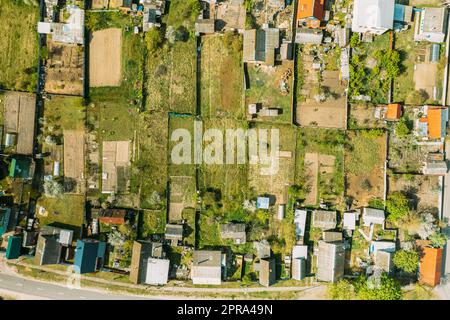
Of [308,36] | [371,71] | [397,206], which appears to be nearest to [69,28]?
[308,36]

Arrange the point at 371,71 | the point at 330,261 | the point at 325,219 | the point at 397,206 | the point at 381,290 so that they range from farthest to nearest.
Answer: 1. the point at 371,71
2. the point at 325,219
3. the point at 397,206
4. the point at 330,261
5. the point at 381,290

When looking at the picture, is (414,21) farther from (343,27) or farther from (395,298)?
(395,298)

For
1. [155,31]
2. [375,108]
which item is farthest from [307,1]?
[155,31]

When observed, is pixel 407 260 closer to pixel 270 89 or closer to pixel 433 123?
pixel 433 123

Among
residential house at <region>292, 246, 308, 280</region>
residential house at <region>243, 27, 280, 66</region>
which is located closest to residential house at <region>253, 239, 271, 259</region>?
residential house at <region>292, 246, 308, 280</region>

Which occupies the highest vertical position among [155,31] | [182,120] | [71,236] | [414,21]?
[414,21]
